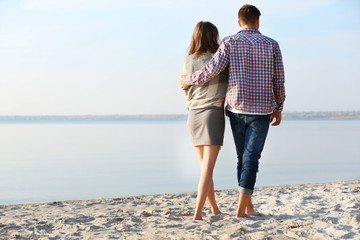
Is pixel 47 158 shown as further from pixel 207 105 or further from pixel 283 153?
pixel 207 105

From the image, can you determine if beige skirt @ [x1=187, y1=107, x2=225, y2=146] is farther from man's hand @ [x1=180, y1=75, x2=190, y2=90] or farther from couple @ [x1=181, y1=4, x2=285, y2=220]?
man's hand @ [x1=180, y1=75, x2=190, y2=90]

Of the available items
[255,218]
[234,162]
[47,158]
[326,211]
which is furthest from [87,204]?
[47,158]

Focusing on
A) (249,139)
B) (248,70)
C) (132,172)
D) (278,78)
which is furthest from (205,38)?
(132,172)

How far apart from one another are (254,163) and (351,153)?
961cm

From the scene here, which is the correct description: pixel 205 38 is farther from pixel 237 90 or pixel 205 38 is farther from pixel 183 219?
pixel 183 219

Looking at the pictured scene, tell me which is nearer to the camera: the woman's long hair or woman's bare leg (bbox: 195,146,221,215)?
the woman's long hair

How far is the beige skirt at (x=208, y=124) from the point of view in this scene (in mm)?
2947

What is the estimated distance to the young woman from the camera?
116 inches

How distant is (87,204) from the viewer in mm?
4258

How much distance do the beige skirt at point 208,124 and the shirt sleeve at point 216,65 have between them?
0.24 m

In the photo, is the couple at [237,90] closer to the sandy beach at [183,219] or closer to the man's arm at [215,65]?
the man's arm at [215,65]

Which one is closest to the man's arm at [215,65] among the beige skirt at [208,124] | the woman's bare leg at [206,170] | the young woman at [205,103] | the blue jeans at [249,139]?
the young woman at [205,103]

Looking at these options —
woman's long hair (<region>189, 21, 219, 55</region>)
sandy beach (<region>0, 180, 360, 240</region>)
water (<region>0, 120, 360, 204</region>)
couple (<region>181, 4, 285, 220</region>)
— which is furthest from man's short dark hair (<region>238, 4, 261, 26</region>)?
water (<region>0, 120, 360, 204</region>)

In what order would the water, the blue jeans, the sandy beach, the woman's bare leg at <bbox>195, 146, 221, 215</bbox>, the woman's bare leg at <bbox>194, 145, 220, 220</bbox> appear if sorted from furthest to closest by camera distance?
1. the water
2. the woman's bare leg at <bbox>195, 146, 221, 215</bbox>
3. the woman's bare leg at <bbox>194, 145, 220, 220</bbox>
4. the blue jeans
5. the sandy beach
